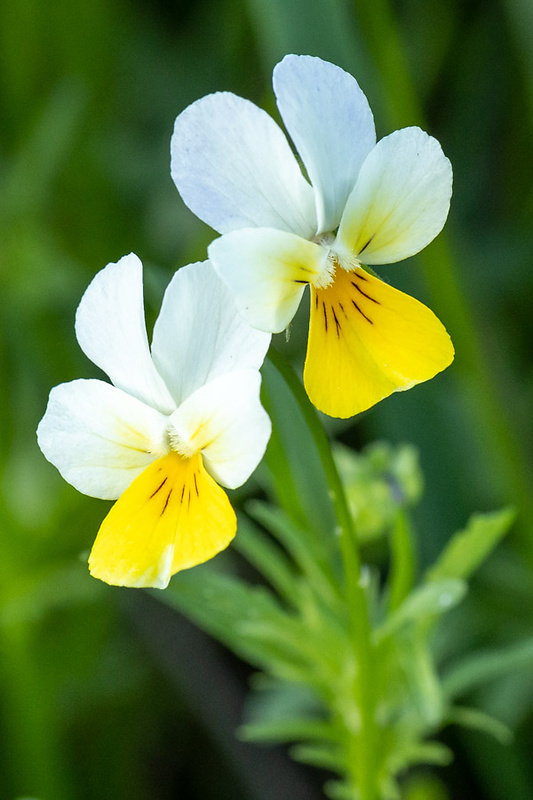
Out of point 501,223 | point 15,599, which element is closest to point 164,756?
point 15,599

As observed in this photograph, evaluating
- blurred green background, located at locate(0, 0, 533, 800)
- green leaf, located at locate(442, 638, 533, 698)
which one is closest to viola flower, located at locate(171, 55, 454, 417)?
green leaf, located at locate(442, 638, 533, 698)

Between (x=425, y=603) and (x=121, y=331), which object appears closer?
(x=121, y=331)

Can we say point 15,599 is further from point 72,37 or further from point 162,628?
point 72,37

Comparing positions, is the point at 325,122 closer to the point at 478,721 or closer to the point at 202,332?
the point at 202,332

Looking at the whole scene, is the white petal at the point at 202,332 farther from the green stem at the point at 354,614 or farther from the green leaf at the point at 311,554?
the green leaf at the point at 311,554

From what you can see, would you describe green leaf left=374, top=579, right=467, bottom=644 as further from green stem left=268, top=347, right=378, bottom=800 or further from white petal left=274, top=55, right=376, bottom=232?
white petal left=274, top=55, right=376, bottom=232

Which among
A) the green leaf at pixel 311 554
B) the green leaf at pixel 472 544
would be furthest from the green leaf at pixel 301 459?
the green leaf at pixel 472 544

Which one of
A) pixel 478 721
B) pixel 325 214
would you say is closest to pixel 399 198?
pixel 325 214
